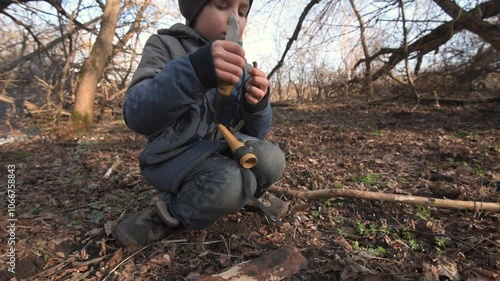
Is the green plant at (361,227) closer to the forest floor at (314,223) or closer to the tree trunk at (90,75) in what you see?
the forest floor at (314,223)

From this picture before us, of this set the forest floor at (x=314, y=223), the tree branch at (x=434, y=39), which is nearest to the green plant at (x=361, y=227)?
the forest floor at (x=314, y=223)

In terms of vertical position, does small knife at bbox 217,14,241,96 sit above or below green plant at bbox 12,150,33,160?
above

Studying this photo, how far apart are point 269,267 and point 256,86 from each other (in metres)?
0.82

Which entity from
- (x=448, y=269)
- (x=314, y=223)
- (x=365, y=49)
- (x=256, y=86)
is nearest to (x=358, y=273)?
(x=448, y=269)

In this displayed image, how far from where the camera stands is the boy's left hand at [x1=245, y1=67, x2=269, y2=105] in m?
1.44

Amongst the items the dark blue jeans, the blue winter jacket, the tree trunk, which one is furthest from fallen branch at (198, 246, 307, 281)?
the tree trunk

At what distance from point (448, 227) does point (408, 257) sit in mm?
453

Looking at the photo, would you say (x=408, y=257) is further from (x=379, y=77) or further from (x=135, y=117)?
(x=379, y=77)

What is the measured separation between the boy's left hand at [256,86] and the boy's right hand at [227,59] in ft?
0.62

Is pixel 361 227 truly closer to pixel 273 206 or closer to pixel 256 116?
pixel 273 206

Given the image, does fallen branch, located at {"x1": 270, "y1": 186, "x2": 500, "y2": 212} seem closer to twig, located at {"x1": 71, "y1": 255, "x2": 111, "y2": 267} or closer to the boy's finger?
the boy's finger

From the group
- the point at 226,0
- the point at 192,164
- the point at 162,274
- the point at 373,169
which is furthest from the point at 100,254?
the point at 373,169

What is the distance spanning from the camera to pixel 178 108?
4.39ft

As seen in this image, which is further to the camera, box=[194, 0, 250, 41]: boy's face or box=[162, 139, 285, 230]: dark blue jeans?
box=[194, 0, 250, 41]: boy's face
